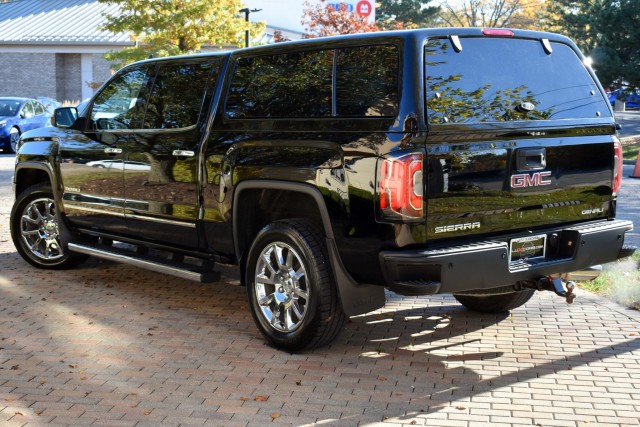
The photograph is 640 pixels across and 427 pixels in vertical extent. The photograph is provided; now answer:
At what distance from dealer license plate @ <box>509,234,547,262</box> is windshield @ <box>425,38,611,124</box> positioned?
0.74 metres

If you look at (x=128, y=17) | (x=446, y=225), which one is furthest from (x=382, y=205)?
(x=128, y=17)

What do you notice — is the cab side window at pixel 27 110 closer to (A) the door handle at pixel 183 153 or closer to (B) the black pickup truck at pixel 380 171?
(B) the black pickup truck at pixel 380 171

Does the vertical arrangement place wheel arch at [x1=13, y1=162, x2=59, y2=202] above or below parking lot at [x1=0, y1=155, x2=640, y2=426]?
above

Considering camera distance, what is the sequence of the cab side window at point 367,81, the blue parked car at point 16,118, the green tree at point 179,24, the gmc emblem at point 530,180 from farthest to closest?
the green tree at point 179,24 < the blue parked car at point 16,118 < the gmc emblem at point 530,180 < the cab side window at point 367,81

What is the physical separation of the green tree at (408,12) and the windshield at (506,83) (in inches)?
2021

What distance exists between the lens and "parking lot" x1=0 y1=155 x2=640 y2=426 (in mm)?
4879

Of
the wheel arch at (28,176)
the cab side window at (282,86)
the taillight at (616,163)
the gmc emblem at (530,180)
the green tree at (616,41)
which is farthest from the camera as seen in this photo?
the green tree at (616,41)

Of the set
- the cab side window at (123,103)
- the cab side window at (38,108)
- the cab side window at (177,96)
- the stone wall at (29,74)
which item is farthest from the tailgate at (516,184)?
the stone wall at (29,74)

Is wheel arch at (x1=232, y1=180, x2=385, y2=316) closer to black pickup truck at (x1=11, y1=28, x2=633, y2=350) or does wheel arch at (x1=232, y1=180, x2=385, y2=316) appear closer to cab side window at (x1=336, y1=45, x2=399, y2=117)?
black pickup truck at (x1=11, y1=28, x2=633, y2=350)

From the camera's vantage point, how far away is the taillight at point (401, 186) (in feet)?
16.9

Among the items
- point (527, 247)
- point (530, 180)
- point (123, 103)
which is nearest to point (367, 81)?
point (530, 180)

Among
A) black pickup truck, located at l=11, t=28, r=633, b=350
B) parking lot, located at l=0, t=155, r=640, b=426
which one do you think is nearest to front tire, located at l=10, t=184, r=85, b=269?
parking lot, located at l=0, t=155, r=640, b=426

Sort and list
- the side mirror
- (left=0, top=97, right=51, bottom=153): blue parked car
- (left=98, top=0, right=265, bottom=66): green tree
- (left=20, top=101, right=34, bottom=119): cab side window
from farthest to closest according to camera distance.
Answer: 1. (left=98, top=0, right=265, bottom=66): green tree
2. (left=20, top=101, right=34, bottom=119): cab side window
3. (left=0, top=97, right=51, bottom=153): blue parked car
4. the side mirror

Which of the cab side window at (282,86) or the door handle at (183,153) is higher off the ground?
the cab side window at (282,86)
